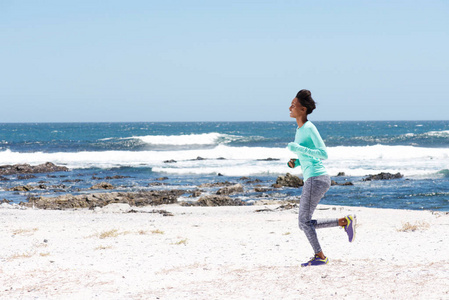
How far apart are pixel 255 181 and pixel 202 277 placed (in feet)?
52.6

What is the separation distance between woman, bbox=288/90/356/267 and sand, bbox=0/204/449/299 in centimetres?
55

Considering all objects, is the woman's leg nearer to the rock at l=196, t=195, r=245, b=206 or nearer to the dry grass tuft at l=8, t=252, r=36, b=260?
the dry grass tuft at l=8, t=252, r=36, b=260

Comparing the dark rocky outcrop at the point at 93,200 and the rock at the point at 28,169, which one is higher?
the dark rocky outcrop at the point at 93,200

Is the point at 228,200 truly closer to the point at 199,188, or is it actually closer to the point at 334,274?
the point at 199,188

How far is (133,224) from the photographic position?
405 inches

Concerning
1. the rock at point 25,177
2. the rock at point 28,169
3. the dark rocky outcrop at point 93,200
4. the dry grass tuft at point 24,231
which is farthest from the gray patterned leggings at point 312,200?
the rock at point 28,169

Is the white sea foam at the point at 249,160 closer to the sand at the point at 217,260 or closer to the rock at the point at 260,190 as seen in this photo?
the rock at the point at 260,190

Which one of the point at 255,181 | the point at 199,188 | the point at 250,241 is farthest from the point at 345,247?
the point at 255,181

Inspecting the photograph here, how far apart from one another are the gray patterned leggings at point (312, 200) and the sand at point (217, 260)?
0.52 metres

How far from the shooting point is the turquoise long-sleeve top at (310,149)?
462 centimetres

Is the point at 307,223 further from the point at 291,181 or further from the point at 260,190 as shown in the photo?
the point at 291,181

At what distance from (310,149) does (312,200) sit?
57cm

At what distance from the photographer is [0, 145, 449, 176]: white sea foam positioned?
87.4 ft

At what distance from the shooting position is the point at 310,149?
461cm
